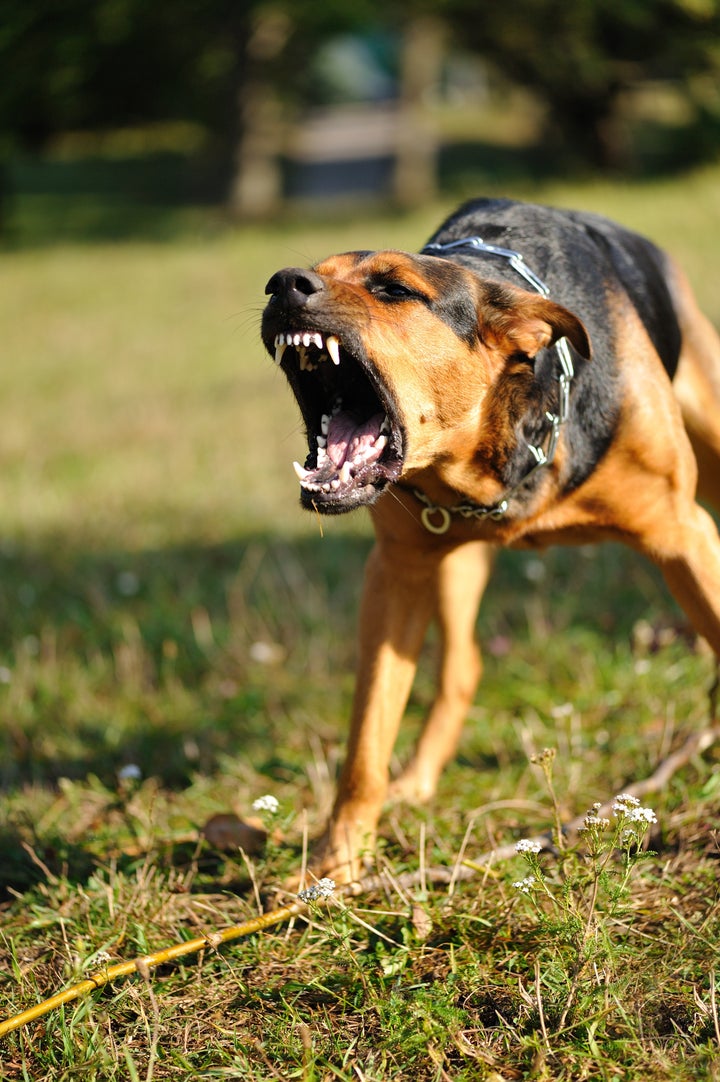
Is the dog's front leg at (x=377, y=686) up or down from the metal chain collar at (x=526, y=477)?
down

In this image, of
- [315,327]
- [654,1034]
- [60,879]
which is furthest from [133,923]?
[315,327]

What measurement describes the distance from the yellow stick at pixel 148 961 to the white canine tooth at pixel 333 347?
1407 mm

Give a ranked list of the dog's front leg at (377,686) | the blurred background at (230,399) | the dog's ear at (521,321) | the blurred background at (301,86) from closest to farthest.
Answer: the dog's ear at (521,321), the dog's front leg at (377,686), the blurred background at (230,399), the blurred background at (301,86)

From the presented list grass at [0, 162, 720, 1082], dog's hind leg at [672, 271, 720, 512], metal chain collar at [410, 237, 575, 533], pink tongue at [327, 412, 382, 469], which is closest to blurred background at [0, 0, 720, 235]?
grass at [0, 162, 720, 1082]

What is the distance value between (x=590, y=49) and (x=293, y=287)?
2545 cm

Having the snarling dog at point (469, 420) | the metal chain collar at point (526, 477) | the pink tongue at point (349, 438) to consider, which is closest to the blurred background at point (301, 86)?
the snarling dog at point (469, 420)

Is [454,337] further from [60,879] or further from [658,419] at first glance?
[60,879]

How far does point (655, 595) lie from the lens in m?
5.37

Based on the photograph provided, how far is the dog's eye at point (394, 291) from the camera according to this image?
10.2 feet

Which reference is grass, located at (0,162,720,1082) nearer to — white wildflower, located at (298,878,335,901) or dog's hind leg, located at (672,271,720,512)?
white wildflower, located at (298,878,335,901)

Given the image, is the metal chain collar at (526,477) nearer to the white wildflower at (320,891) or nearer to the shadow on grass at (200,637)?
the white wildflower at (320,891)

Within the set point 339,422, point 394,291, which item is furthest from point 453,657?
point 394,291

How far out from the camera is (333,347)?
9.57ft

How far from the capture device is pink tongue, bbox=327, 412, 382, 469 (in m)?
3.10
